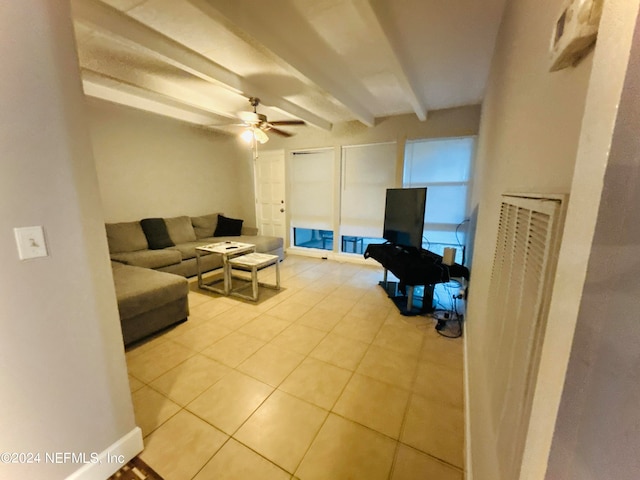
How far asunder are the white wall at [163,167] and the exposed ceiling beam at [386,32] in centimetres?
397

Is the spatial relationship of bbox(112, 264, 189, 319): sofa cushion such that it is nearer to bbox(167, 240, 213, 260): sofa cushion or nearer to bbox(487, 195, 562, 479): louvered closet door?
bbox(167, 240, 213, 260): sofa cushion

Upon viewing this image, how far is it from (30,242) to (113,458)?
111 centimetres

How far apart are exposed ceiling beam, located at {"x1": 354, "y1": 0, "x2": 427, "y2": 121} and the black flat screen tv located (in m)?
1.13

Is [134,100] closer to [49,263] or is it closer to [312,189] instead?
[312,189]

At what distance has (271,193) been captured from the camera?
5.62 meters

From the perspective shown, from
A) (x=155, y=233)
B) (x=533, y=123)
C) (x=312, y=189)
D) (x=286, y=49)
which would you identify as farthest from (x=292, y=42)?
(x=155, y=233)

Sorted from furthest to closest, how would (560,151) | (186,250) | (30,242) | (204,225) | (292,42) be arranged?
(204,225), (186,250), (292,42), (30,242), (560,151)

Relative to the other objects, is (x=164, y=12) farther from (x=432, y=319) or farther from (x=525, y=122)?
(x=432, y=319)

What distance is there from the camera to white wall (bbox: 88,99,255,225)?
3838mm

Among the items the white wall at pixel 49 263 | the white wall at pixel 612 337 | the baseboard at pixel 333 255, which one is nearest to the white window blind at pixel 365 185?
the baseboard at pixel 333 255

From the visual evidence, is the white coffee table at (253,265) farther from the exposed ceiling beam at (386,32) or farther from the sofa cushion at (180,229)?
the exposed ceiling beam at (386,32)

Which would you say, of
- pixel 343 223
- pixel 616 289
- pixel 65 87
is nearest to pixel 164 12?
pixel 65 87

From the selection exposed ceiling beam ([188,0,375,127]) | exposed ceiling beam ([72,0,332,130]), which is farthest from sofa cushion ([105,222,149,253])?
exposed ceiling beam ([188,0,375,127])

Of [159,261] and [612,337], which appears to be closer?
[612,337]
